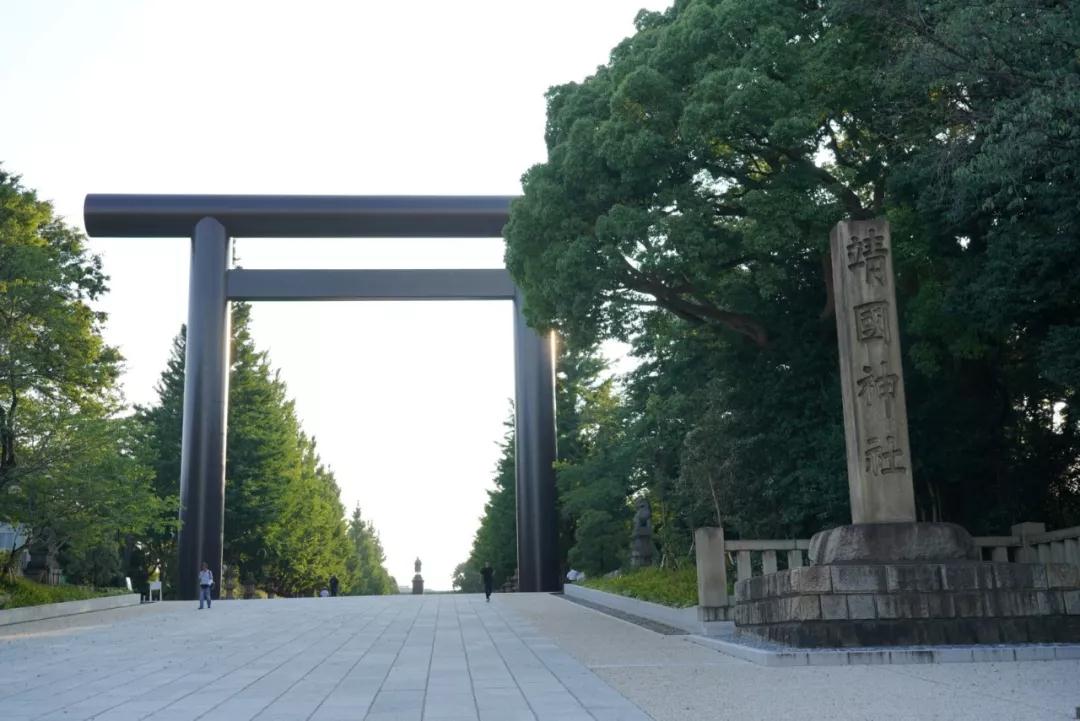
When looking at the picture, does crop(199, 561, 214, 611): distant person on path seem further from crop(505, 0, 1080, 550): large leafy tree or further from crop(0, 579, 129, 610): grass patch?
crop(505, 0, 1080, 550): large leafy tree


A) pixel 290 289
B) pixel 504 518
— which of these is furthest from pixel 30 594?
pixel 504 518

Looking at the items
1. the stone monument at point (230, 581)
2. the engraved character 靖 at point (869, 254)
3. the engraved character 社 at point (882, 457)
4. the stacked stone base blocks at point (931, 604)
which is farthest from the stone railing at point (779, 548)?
the stone monument at point (230, 581)

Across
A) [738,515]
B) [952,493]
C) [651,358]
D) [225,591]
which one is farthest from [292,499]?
[952,493]

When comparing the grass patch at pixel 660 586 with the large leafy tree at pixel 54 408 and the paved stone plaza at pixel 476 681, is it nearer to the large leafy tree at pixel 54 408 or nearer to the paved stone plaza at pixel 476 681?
the paved stone plaza at pixel 476 681

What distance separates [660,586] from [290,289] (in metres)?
14.4

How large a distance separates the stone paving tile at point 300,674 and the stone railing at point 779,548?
7.11ft

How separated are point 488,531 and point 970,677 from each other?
132 ft

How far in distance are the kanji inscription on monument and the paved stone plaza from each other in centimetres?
184

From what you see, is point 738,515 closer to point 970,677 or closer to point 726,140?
point 726,140

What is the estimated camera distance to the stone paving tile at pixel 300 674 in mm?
6938

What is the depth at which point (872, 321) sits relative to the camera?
34.2ft

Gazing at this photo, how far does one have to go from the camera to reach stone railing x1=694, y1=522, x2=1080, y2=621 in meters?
12.0

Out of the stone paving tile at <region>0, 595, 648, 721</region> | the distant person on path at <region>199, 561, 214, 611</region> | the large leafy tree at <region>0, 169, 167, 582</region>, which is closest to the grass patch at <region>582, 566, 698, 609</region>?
the stone paving tile at <region>0, 595, 648, 721</region>

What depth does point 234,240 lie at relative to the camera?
29.4m
